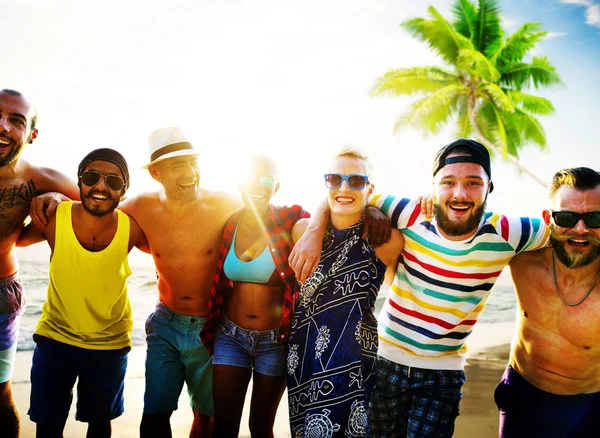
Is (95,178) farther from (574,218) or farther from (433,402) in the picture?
(574,218)

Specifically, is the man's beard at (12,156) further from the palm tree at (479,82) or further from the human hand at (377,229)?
the palm tree at (479,82)

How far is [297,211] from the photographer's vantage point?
12.1ft

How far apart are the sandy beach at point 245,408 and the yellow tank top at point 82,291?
7.67 feet

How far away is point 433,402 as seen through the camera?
10.5 feet

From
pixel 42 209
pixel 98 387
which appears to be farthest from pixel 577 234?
pixel 42 209

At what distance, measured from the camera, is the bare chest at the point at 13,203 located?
4003mm

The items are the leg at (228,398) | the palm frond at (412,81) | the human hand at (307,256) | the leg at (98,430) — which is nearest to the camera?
the human hand at (307,256)

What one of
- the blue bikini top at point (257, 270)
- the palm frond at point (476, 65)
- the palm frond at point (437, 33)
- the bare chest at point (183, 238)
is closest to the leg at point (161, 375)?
the bare chest at point (183, 238)

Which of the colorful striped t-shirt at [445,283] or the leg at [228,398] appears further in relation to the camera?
the leg at [228,398]

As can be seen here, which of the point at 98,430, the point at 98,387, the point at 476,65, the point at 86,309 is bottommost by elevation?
the point at 98,430

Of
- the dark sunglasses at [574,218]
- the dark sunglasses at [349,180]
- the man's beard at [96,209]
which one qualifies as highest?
the dark sunglasses at [349,180]

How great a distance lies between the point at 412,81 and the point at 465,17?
402 centimetres

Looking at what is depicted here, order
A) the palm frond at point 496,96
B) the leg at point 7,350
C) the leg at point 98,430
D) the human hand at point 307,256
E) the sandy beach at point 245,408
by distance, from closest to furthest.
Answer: the human hand at point 307,256 < the leg at point 98,430 < the leg at point 7,350 < the sandy beach at point 245,408 < the palm frond at point 496,96

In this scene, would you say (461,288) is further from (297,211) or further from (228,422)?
(228,422)
